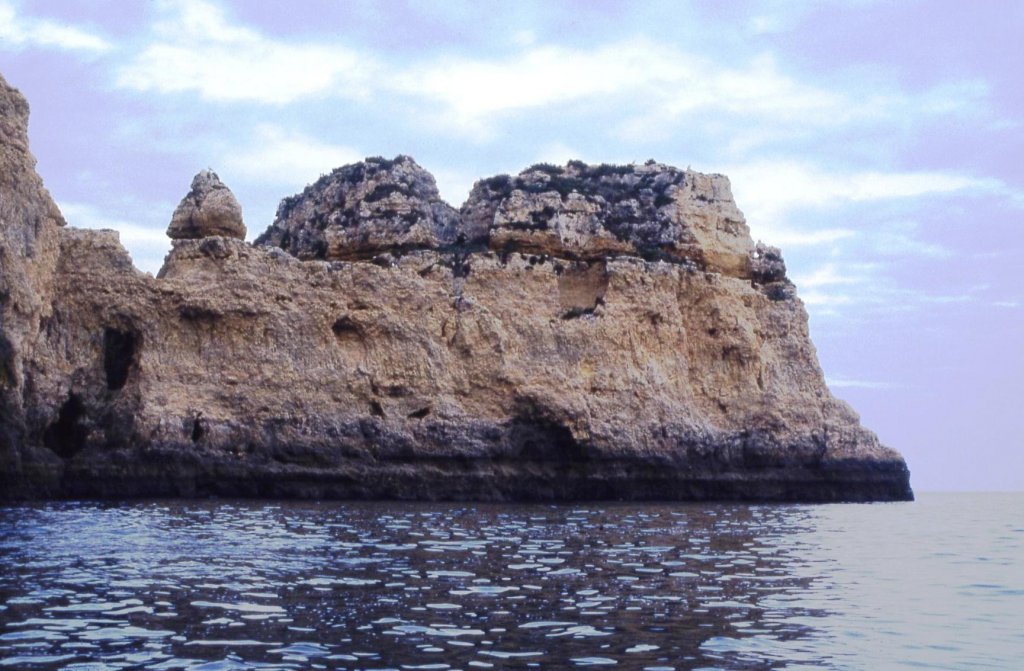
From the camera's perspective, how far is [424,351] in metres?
33.4

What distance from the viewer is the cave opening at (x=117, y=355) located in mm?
29594

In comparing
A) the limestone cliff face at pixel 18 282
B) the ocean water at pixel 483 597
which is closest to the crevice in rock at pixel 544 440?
the ocean water at pixel 483 597

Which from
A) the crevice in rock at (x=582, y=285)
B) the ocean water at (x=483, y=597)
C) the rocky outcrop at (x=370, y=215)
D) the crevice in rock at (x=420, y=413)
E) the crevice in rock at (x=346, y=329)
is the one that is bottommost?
the ocean water at (x=483, y=597)

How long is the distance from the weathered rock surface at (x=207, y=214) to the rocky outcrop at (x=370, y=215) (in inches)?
199

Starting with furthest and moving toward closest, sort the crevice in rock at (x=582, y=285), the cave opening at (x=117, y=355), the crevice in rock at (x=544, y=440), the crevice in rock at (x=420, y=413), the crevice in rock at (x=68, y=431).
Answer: the crevice in rock at (x=582, y=285) → the crevice in rock at (x=544, y=440) → the crevice in rock at (x=420, y=413) → the cave opening at (x=117, y=355) → the crevice in rock at (x=68, y=431)

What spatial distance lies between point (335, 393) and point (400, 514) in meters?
8.47

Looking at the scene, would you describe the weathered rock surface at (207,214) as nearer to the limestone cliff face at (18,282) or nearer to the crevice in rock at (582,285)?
the limestone cliff face at (18,282)

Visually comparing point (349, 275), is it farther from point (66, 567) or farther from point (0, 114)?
point (66, 567)

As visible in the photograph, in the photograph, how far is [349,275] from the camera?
33375mm

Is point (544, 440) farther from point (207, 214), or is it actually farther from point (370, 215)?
point (207, 214)

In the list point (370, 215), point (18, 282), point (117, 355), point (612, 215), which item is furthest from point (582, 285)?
point (18, 282)

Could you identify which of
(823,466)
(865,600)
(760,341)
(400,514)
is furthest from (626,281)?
(865,600)

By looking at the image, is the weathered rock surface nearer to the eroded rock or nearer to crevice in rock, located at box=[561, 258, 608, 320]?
the eroded rock

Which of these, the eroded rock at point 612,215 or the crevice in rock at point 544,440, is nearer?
the crevice in rock at point 544,440
